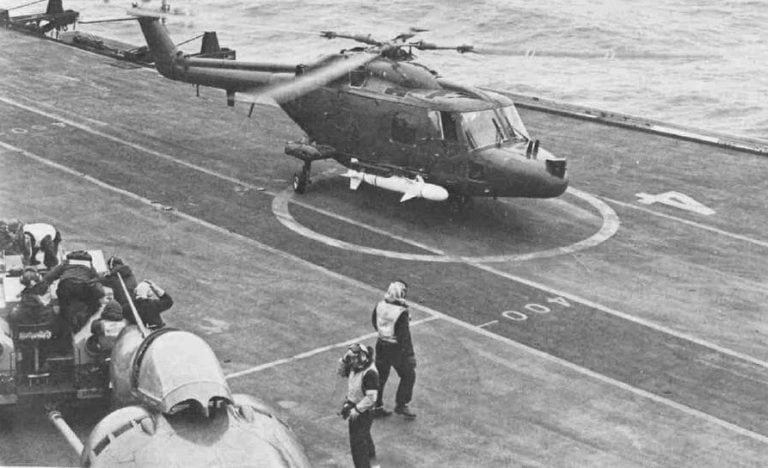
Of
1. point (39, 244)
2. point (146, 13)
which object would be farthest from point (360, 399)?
point (146, 13)

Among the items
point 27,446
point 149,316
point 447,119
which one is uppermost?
point 447,119

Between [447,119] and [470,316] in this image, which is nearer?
[470,316]

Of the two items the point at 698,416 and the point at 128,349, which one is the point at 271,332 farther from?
the point at 698,416

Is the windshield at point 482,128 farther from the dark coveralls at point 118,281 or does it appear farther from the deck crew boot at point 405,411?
the dark coveralls at point 118,281

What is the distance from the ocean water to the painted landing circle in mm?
19295

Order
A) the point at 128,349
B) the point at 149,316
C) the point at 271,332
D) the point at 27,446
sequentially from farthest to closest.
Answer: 1. the point at 271,332
2. the point at 149,316
3. the point at 27,446
4. the point at 128,349

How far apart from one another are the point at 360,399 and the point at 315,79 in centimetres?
1341

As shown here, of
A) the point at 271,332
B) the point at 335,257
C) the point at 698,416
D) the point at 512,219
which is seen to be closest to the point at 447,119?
the point at 512,219

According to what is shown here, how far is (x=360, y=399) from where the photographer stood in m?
13.0

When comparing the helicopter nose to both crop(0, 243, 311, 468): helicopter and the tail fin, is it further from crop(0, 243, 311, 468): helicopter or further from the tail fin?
crop(0, 243, 311, 468): helicopter

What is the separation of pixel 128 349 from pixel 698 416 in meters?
8.11

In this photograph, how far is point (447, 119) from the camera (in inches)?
931

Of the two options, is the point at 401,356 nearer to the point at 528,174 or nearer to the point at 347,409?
the point at 347,409

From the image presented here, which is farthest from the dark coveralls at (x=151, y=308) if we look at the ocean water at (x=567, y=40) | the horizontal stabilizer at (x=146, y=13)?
the ocean water at (x=567, y=40)
